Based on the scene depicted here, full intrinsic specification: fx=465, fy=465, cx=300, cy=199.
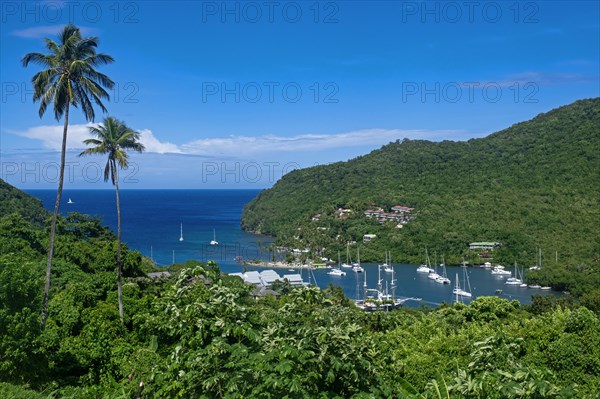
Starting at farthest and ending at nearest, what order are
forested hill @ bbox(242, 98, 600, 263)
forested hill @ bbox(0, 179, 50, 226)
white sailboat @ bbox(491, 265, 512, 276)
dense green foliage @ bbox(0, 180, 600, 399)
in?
1. forested hill @ bbox(242, 98, 600, 263)
2. white sailboat @ bbox(491, 265, 512, 276)
3. forested hill @ bbox(0, 179, 50, 226)
4. dense green foliage @ bbox(0, 180, 600, 399)

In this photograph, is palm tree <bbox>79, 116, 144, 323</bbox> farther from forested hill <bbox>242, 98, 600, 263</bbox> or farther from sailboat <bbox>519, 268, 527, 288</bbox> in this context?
forested hill <bbox>242, 98, 600, 263</bbox>

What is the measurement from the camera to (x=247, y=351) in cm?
485

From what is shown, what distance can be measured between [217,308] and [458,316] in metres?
16.1

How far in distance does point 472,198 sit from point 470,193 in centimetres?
367

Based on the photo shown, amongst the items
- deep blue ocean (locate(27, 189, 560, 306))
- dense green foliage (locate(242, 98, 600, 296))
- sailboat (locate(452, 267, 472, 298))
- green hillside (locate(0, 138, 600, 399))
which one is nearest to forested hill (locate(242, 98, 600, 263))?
dense green foliage (locate(242, 98, 600, 296))

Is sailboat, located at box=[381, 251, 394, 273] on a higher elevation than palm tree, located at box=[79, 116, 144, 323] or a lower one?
lower

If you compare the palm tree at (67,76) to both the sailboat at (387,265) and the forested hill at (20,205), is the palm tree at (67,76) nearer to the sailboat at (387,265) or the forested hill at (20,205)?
the forested hill at (20,205)

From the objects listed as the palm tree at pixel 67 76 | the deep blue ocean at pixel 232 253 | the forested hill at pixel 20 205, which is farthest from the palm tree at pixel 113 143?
the forested hill at pixel 20 205

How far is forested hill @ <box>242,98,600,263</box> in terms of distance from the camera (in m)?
66.1

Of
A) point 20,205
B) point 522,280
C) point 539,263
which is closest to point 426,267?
point 522,280

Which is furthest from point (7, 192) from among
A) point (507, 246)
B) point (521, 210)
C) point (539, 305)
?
point (521, 210)

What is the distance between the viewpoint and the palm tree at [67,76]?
11.6 m

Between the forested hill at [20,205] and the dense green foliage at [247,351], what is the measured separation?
34844 millimetres

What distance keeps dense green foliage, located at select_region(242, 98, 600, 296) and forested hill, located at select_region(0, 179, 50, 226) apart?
39003 mm
